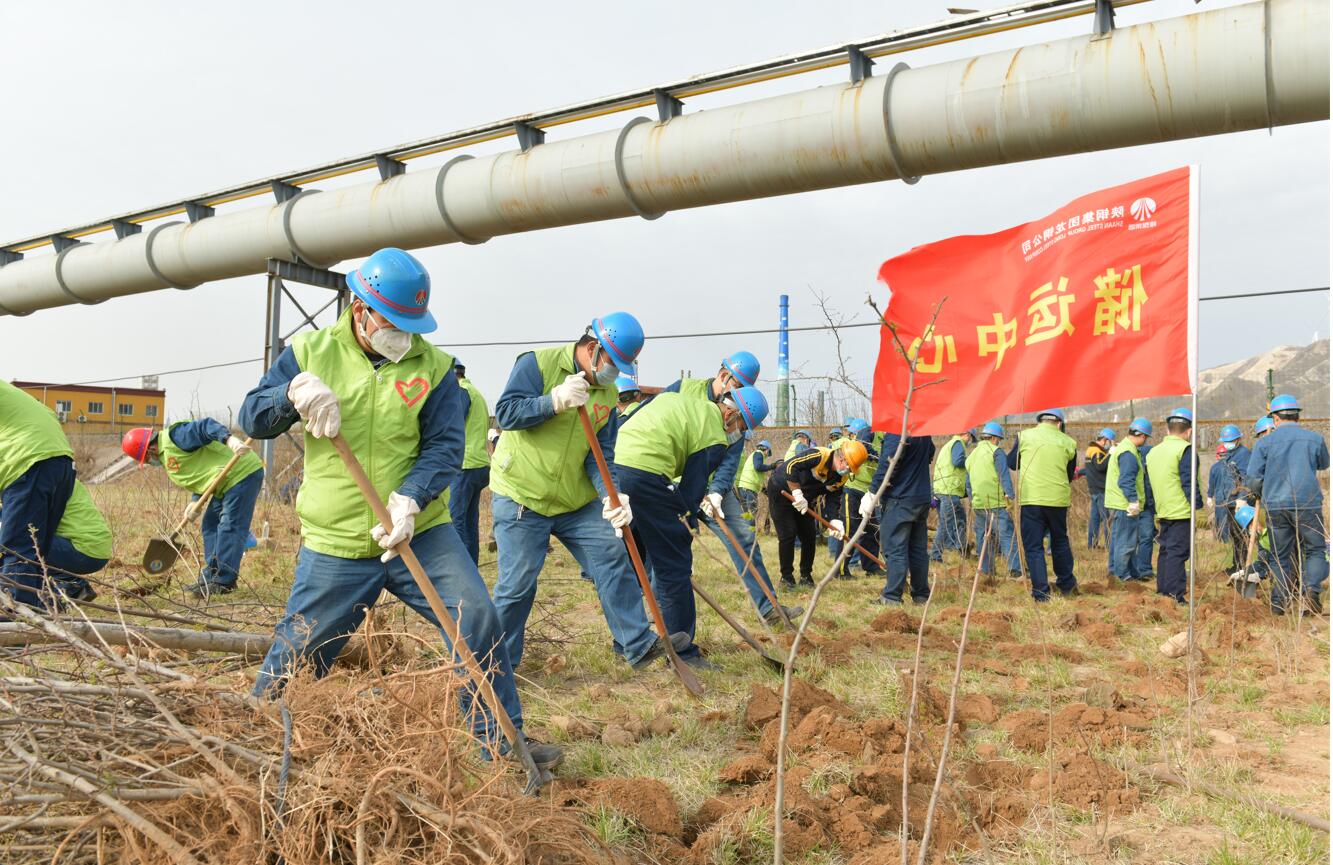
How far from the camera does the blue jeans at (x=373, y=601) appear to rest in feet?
10.8

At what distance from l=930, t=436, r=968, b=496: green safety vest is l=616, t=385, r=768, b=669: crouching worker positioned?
5.94 metres

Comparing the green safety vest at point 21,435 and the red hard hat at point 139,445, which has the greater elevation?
the green safety vest at point 21,435

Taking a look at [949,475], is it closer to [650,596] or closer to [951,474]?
[951,474]

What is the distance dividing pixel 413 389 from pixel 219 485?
15.3 feet

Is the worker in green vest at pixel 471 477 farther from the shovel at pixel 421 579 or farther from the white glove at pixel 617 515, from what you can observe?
the shovel at pixel 421 579

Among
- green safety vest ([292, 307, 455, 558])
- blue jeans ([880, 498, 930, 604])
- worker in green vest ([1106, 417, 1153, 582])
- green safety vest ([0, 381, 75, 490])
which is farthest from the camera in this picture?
worker in green vest ([1106, 417, 1153, 582])

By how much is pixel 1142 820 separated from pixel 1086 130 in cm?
433

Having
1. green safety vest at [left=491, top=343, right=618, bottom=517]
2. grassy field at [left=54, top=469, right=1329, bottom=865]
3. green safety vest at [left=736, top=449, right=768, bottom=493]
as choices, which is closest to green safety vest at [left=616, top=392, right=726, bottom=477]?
green safety vest at [left=491, top=343, right=618, bottom=517]

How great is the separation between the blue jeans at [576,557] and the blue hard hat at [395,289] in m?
1.64

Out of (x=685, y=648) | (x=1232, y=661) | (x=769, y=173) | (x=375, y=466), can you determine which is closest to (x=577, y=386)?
(x=375, y=466)

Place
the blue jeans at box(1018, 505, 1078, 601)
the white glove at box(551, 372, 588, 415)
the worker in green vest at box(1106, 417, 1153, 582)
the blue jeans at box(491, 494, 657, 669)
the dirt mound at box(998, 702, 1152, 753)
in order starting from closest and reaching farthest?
the dirt mound at box(998, 702, 1152, 753), the white glove at box(551, 372, 588, 415), the blue jeans at box(491, 494, 657, 669), the blue jeans at box(1018, 505, 1078, 601), the worker in green vest at box(1106, 417, 1153, 582)

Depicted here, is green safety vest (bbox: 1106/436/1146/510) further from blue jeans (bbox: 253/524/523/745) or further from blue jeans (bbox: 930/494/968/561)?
blue jeans (bbox: 253/524/523/745)

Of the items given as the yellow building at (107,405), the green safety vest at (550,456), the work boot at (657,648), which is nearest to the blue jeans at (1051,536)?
the work boot at (657,648)

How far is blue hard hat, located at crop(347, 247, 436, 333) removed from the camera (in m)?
3.32
